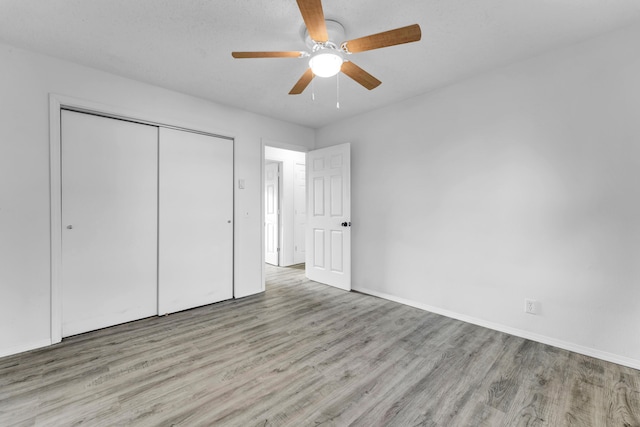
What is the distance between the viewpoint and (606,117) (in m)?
2.17

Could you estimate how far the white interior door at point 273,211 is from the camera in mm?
5641

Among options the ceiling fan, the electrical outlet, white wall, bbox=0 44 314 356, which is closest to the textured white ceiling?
white wall, bbox=0 44 314 356

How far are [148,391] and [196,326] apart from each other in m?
1.02

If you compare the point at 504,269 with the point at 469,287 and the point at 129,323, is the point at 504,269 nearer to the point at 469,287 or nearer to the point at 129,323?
the point at 469,287

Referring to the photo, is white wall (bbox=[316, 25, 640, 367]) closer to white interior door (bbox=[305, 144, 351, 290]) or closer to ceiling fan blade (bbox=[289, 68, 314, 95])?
white interior door (bbox=[305, 144, 351, 290])

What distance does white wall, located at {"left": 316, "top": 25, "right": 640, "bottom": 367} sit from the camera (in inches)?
83.8

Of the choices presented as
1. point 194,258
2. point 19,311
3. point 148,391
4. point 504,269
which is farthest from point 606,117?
point 19,311

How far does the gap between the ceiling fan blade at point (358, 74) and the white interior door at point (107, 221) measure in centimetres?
222

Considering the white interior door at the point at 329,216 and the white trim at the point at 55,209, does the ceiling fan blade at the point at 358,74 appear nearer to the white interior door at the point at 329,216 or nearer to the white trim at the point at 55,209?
the white interior door at the point at 329,216

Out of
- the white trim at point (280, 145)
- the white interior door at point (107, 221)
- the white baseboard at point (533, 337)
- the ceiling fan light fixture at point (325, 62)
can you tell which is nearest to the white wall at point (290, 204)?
the white trim at point (280, 145)

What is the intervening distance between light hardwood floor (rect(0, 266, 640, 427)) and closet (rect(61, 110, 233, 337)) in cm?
34

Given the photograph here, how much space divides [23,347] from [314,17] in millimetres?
3337

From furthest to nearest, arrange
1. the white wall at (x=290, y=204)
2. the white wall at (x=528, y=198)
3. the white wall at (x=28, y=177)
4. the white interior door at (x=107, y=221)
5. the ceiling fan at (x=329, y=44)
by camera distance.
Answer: the white wall at (x=290, y=204) < the white interior door at (x=107, y=221) < the white wall at (x=28, y=177) < the white wall at (x=528, y=198) < the ceiling fan at (x=329, y=44)

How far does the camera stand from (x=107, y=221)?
2.74 meters
